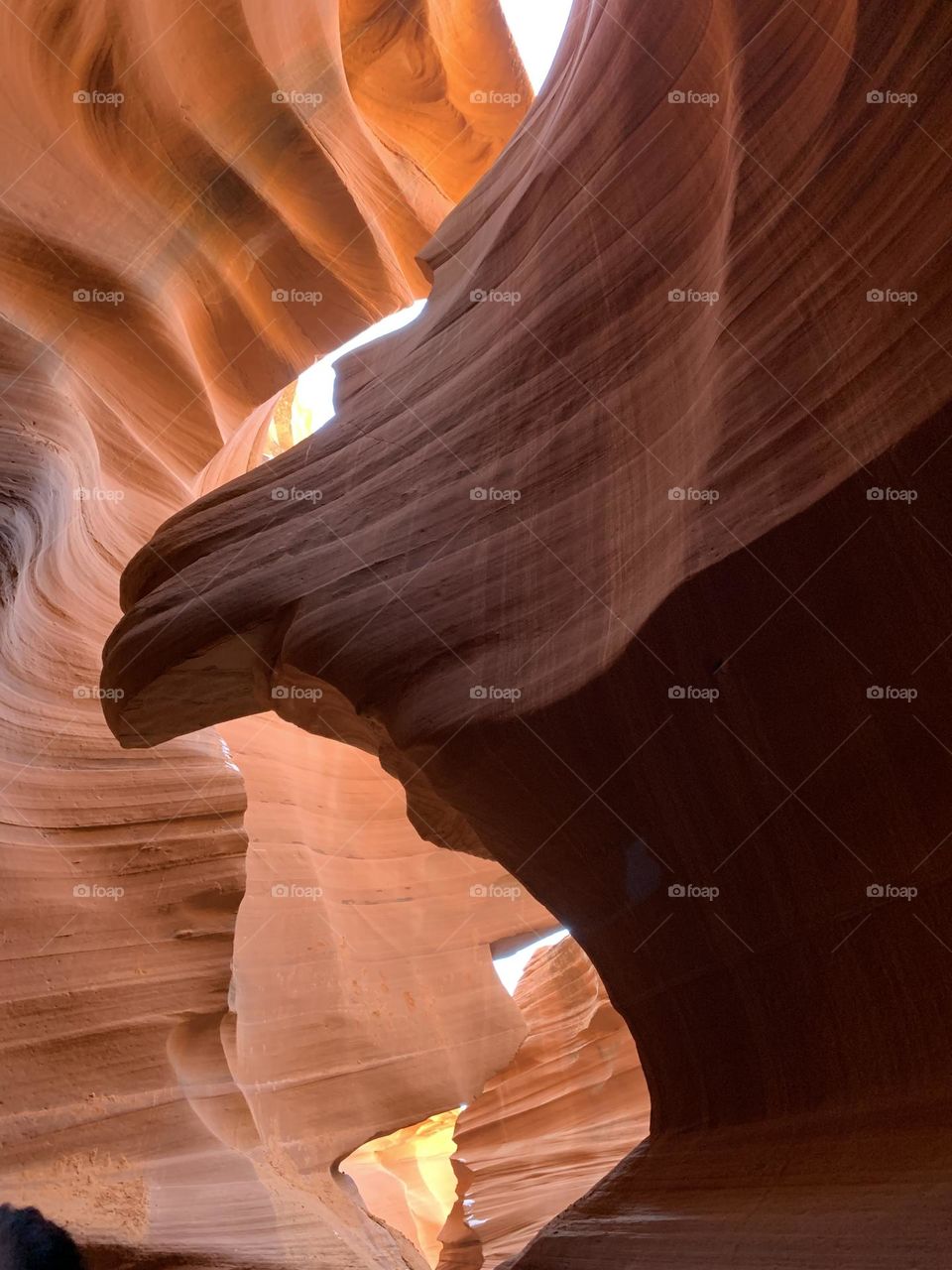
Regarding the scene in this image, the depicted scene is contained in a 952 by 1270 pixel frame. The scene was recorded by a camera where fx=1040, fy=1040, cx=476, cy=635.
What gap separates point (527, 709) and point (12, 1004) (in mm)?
2610

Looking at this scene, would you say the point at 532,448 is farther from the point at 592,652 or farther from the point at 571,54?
the point at 571,54

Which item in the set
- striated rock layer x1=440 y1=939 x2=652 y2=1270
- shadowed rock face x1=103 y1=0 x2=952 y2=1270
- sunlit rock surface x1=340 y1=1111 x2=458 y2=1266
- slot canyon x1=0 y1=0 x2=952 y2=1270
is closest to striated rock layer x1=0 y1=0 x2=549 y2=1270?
slot canyon x1=0 y1=0 x2=952 y2=1270

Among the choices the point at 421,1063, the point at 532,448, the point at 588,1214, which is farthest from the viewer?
the point at 421,1063

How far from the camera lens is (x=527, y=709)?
200cm

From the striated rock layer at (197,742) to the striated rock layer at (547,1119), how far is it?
1117mm

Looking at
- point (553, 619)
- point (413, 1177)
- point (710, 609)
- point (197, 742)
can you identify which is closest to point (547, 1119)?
point (413, 1177)

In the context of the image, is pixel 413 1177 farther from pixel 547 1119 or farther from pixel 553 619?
pixel 553 619

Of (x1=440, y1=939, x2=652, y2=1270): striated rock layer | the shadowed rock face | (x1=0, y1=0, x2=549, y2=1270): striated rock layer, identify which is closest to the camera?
the shadowed rock face

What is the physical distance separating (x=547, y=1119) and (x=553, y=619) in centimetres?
660

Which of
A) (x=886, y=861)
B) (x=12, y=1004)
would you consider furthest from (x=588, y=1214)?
(x=12, y=1004)

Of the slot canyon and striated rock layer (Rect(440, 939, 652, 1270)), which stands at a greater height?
the slot canyon

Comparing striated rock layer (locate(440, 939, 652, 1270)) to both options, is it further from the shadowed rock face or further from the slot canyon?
the shadowed rock face

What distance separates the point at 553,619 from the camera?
2105 mm

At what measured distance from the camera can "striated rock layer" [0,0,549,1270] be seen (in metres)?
3.73
